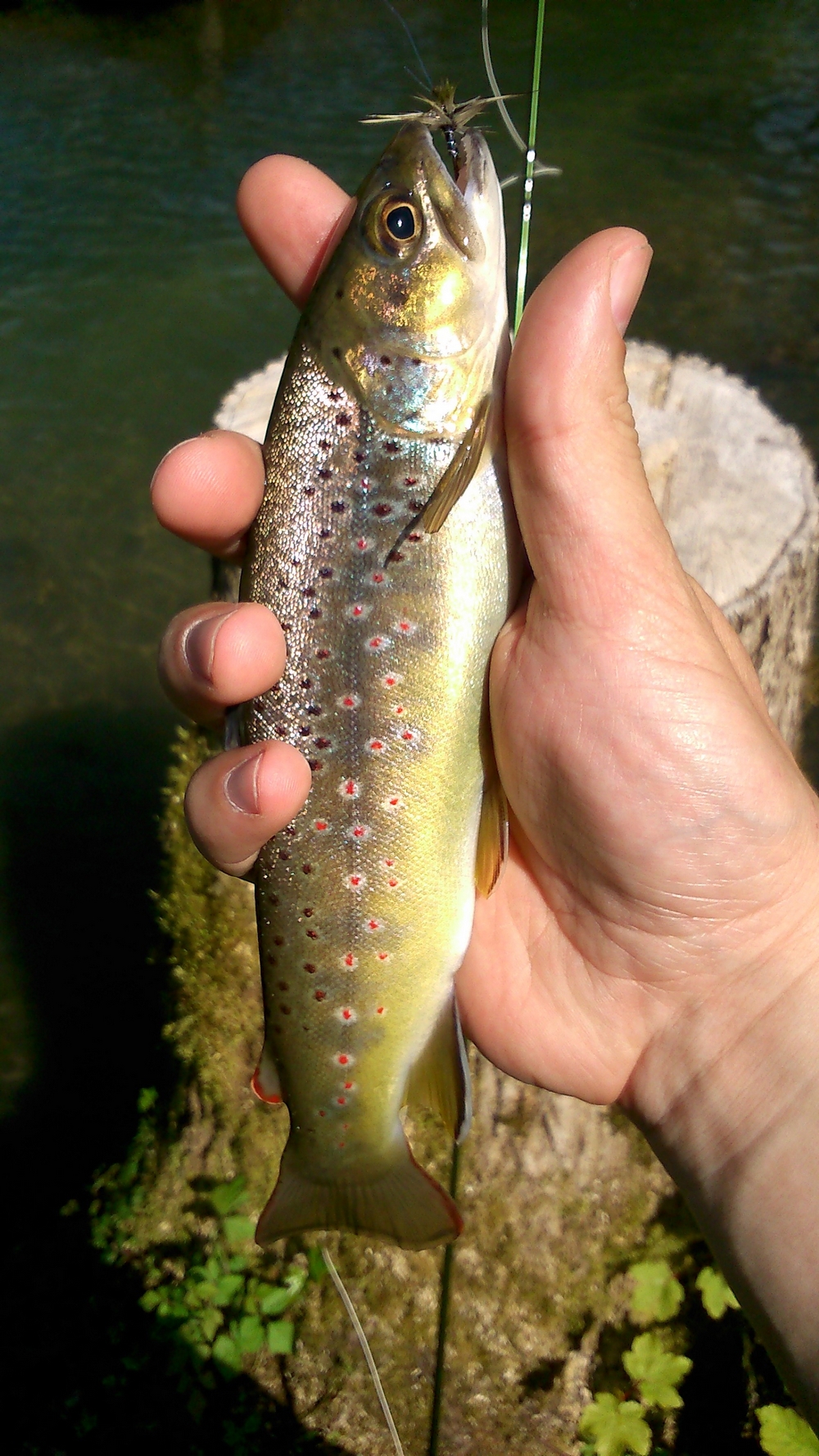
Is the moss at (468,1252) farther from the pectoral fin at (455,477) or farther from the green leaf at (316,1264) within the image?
the pectoral fin at (455,477)

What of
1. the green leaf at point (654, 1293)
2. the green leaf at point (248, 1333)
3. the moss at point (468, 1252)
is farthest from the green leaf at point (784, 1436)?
the green leaf at point (248, 1333)

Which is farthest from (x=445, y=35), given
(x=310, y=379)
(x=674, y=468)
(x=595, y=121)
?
(x=310, y=379)

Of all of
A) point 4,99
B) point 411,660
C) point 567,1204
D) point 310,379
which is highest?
point 4,99

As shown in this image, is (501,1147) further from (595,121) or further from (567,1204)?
(595,121)

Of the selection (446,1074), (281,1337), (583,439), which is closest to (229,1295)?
(281,1337)

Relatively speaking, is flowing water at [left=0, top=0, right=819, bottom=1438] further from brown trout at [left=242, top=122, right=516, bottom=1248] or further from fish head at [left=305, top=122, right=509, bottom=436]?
fish head at [left=305, top=122, right=509, bottom=436]

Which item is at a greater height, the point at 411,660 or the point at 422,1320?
the point at 411,660
